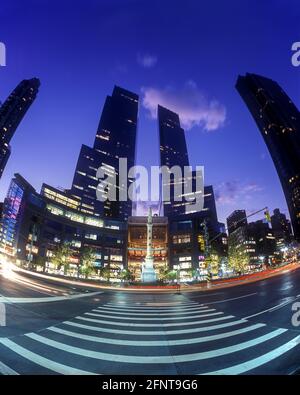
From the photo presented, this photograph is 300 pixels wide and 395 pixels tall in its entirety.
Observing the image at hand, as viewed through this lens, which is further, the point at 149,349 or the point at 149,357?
the point at 149,349

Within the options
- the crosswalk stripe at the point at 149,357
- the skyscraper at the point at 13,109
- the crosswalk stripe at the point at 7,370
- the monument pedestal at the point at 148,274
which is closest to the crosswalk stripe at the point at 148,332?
the crosswalk stripe at the point at 149,357

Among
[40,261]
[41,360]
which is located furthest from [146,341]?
[40,261]

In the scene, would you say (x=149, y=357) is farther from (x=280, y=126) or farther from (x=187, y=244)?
(x=280, y=126)

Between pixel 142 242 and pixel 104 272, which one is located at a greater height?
pixel 142 242

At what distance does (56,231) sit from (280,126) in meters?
135

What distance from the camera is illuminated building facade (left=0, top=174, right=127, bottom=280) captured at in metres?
65.8

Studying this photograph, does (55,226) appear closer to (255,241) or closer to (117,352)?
(117,352)

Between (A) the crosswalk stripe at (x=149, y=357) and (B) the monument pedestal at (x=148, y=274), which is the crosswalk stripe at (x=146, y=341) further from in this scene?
(B) the monument pedestal at (x=148, y=274)

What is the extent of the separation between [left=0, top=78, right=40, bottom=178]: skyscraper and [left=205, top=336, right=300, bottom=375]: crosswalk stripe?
5442 inches

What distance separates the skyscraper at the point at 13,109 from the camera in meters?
108

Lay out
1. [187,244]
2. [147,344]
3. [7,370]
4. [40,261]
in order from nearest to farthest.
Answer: [7,370], [147,344], [40,261], [187,244]

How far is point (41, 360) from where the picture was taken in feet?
12.5

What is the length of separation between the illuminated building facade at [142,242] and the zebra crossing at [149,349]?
80.1 m

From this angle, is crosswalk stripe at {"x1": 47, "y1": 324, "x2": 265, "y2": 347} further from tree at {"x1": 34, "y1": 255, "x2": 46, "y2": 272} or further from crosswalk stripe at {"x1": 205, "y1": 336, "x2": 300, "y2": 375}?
tree at {"x1": 34, "y1": 255, "x2": 46, "y2": 272}
